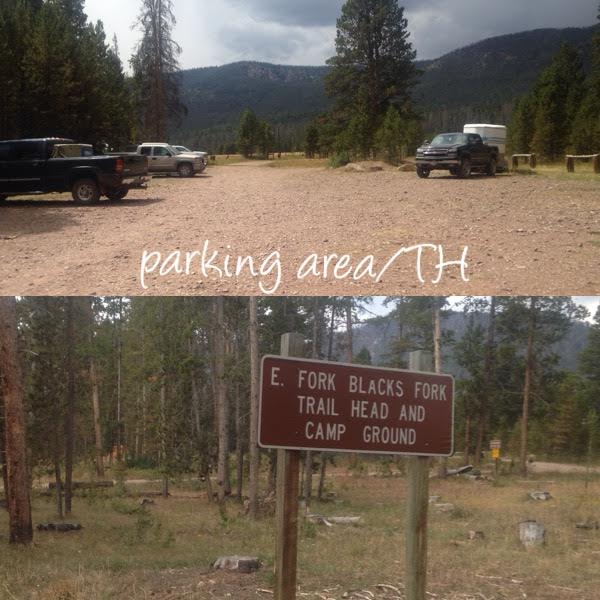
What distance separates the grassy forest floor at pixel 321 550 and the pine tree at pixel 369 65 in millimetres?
4460

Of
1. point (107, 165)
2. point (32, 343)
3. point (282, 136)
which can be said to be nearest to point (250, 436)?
point (32, 343)

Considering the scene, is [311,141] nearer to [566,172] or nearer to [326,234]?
[326,234]

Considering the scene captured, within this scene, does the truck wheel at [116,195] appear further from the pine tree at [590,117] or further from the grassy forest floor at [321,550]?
the pine tree at [590,117]

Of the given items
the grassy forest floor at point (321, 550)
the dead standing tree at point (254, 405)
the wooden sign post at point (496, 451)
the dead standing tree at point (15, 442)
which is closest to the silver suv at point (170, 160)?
the dead standing tree at point (254, 405)

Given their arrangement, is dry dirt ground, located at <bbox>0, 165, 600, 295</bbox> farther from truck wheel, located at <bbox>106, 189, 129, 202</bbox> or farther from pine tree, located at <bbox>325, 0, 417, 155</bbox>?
pine tree, located at <bbox>325, 0, 417, 155</bbox>

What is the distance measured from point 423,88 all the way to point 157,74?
174 cm

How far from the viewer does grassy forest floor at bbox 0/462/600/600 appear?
7.39 m

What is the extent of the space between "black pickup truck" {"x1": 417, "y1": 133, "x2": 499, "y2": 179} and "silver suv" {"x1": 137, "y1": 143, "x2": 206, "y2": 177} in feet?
5.44

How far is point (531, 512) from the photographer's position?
11758 mm

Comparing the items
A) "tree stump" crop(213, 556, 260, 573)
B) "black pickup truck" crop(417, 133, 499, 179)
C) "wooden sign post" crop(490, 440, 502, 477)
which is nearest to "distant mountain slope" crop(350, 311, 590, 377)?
"black pickup truck" crop(417, 133, 499, 179)

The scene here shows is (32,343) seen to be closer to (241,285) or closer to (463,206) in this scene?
(241,285)

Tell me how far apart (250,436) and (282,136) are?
5.00 meters

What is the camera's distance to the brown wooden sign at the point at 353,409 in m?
3.82

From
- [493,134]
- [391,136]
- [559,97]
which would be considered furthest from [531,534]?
[559,97]
